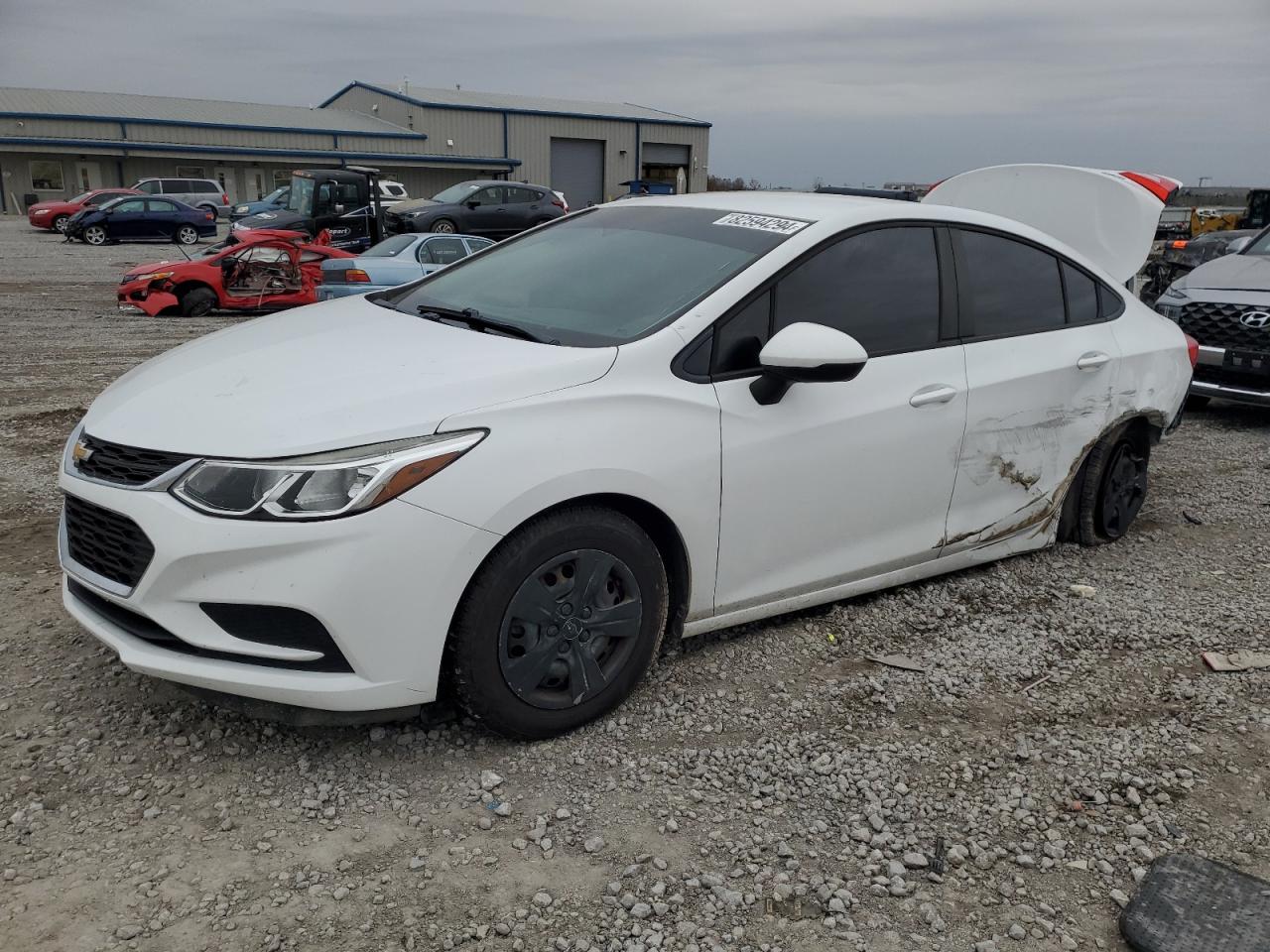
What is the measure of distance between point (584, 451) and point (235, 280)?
12.7 m

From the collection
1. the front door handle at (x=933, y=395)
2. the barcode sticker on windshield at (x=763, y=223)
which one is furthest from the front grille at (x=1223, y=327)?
the barcode sticker on windshield at (x=763, y=223)

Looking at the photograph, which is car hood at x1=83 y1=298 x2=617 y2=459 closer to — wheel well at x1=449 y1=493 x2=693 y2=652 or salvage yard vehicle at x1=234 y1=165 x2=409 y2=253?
wheel well at x1=449 y1=493 x2=693 y2=652

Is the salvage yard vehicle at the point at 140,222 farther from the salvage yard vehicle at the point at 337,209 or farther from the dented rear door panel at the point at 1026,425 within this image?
the dented rear door panel at the point at 1026,425

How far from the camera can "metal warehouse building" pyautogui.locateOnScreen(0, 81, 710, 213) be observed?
41594 mm

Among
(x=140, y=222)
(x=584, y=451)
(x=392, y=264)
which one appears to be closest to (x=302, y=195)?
(x=140, y=222)

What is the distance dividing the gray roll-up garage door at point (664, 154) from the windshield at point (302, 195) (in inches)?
1301

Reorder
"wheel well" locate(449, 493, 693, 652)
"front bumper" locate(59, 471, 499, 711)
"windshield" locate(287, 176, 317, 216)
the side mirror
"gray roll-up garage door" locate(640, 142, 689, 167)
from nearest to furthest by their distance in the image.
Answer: "front bumper" locate(59, 471, 499, 711) < "wheel well" locate(449, 493, 693, 652) < the side mirror < "windshield" locate(287, 176, 317, 216) < "gray roll-up garage door" locate(640, 142, 689, 167)

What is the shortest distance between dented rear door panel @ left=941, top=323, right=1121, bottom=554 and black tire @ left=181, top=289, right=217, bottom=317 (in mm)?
12366

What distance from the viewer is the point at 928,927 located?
2502 mm

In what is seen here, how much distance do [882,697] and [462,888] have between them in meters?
1.66

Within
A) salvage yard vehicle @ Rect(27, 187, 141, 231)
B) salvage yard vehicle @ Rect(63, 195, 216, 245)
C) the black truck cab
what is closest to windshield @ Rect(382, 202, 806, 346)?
the black truck cab

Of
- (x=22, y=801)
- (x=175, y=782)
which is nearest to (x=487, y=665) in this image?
(x=175, y=782)

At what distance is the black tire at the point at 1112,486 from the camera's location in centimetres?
489

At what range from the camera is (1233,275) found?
8.42m
